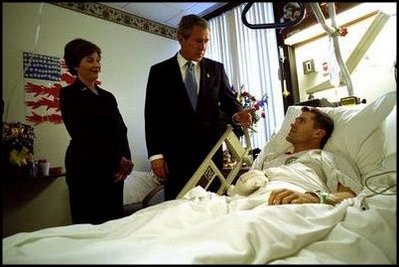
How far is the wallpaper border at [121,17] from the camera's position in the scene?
3008mm

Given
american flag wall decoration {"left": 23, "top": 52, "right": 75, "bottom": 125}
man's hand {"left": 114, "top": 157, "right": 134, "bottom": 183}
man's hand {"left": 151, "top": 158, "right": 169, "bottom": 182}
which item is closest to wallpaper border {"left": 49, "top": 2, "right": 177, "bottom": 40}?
american flag wall decoration {"left": 23, "top": 52, "right": 75, "bottom": 125}

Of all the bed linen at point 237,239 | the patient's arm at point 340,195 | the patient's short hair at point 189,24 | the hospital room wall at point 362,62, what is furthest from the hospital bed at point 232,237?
the hospital room wall at point 362,62

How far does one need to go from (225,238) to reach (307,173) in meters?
0.76

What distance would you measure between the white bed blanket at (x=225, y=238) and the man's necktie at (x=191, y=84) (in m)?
0.84

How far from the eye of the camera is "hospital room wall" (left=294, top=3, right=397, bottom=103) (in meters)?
1.98

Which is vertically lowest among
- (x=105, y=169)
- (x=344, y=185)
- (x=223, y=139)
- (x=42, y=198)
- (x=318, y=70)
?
(x=42, y=198)

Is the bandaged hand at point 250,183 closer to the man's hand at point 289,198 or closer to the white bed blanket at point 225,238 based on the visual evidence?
the man's hand at point 289,198

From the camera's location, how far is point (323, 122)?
5.32 ft

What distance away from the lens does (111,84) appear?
3.12m

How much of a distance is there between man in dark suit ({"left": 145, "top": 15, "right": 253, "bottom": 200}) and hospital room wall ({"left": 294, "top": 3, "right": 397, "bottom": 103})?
0.75 meters

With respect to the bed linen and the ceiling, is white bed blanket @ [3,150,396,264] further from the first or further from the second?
the ceiling

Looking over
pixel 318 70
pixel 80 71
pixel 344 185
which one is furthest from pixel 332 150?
pixel 80 71

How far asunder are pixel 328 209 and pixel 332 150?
2.34ft

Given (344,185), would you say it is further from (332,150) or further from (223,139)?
(223,139)
